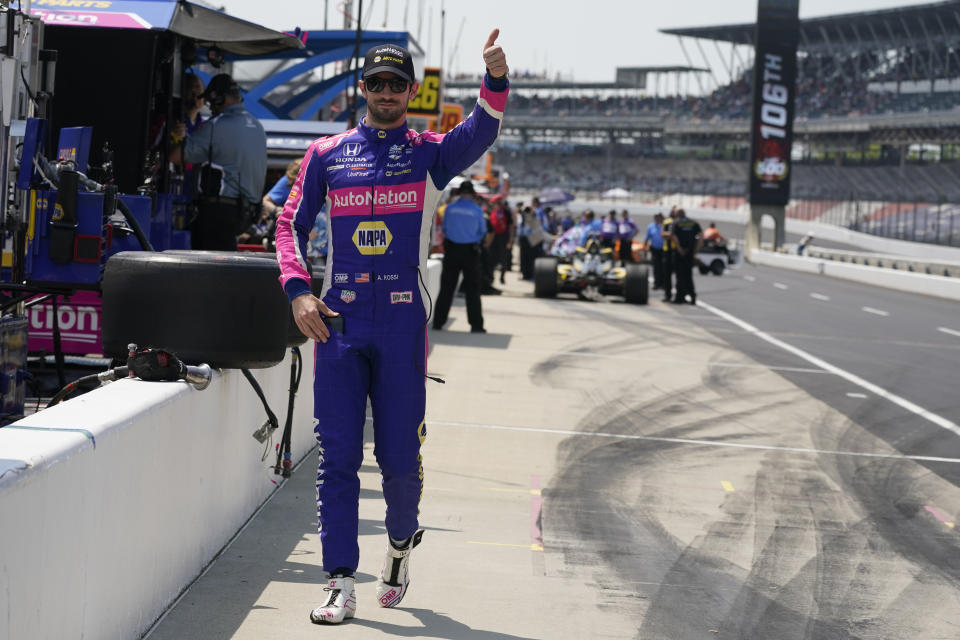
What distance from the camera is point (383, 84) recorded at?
15.6ft

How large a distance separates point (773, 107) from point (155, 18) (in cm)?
6108

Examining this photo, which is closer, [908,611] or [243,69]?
[908,611]

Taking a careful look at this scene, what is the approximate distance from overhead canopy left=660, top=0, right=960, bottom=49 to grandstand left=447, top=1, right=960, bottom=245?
0.29ft

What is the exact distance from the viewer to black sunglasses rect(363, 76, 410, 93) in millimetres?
4762

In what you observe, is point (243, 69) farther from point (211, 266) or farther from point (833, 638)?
point (833, 638)

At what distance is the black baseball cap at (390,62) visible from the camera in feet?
15.5

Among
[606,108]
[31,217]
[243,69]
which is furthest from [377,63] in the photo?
[606,108]

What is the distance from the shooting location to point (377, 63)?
4738mm

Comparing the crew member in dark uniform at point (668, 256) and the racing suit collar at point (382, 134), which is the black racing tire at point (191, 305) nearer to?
the racing suit collar at point (382, 134)

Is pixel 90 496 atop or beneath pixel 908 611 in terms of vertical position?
atop

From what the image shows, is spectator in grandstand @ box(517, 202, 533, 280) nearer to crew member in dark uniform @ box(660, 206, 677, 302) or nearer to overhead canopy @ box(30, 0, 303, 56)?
crew member in dark uniform @ box(660, 206, 677, 302)

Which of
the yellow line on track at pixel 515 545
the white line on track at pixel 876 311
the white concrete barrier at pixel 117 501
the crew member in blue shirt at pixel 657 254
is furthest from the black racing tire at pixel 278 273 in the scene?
the crew member in blue shirt at pixel 657 254

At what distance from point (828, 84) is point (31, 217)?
93.8 m

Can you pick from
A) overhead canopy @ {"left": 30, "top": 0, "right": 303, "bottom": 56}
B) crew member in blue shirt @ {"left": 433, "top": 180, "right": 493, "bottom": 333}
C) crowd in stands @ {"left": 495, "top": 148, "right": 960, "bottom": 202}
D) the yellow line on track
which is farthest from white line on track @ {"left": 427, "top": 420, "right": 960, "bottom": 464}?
crowd in stands @ {"left": 495, "top": 148, "right": 960, "bottom": 202}
